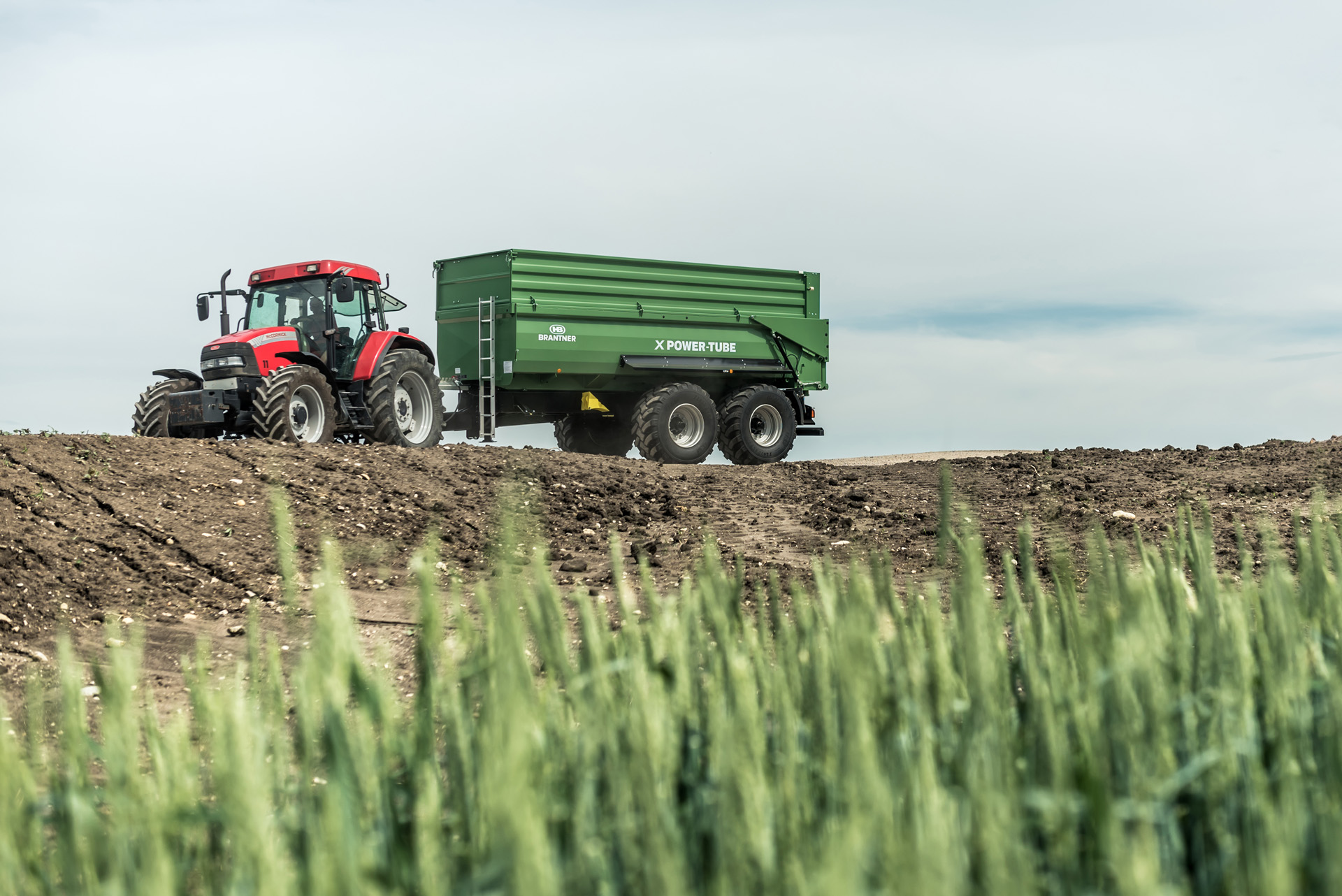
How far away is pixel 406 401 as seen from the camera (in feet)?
40.7

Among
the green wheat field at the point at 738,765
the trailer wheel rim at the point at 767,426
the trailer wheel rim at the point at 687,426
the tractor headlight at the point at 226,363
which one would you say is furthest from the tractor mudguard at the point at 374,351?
the green wheat field at the point at 738,765

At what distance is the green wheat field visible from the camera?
1.39 meters

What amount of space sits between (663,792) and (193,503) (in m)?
7.06

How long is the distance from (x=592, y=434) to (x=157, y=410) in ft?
19.8

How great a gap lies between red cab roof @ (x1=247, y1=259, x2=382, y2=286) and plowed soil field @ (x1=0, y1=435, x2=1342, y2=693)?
7.56ft

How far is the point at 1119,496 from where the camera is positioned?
861cm

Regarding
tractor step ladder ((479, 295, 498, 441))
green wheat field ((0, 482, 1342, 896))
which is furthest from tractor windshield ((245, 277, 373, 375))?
green wheat field ((0, 482, 1342, 896))

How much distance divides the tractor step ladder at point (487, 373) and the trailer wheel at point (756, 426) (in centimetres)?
318

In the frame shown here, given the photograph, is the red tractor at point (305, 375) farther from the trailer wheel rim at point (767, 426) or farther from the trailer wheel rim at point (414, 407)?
the trailer wheel rim at point (767, 426)

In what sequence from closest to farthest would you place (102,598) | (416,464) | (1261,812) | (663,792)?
1. (1261,812)
2. (663,792)
3. (102,598)
4. (416,464)

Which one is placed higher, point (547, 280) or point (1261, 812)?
point (547, 280)

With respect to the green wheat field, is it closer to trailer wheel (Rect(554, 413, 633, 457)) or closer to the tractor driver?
the tractor driver

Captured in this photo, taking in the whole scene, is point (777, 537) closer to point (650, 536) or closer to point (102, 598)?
point (650, 536)

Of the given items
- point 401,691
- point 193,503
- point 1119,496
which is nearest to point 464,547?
point 193,503
